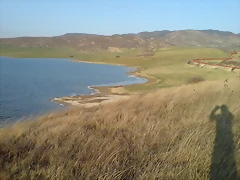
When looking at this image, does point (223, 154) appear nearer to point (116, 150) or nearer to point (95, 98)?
point (116, 150)

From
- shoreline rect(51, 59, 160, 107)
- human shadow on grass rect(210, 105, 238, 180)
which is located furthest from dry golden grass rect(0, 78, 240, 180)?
shoreline rect(51, 59, 160, 107)

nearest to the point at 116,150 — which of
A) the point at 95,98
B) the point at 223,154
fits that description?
the point at 223,154

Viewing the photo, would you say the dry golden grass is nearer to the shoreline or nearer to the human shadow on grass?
the human shadow on grass

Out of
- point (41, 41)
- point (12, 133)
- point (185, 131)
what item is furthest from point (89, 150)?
point (41, 41)

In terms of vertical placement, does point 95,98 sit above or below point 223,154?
below

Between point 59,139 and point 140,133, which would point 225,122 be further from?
point 59,139

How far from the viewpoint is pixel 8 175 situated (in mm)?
3031

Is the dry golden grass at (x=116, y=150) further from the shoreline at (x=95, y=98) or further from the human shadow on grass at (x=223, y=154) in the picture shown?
the shoreline at (x=95, y=98)

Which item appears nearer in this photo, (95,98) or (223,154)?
(223,154)

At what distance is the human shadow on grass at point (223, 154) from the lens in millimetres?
3432

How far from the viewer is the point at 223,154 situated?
3.89 m

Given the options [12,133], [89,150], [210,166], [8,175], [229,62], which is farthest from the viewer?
[229,62]

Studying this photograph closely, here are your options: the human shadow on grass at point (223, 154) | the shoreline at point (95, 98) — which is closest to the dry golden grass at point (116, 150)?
the human shadow on grass at point (223, 154)

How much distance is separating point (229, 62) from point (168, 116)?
38.3 m
